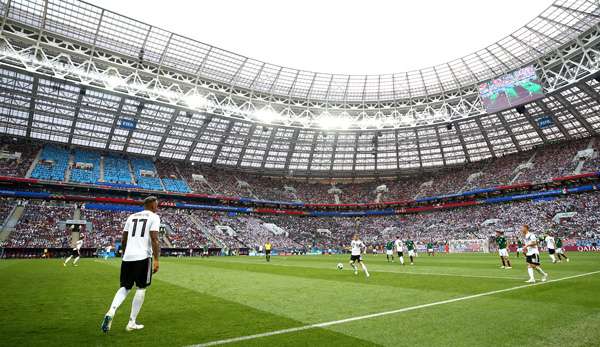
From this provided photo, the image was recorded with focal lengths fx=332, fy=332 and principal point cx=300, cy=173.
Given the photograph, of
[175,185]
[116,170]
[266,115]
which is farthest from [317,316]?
[116,170]

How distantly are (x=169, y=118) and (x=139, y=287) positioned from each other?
44.5 meters

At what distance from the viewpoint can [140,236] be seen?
5688 millimetres

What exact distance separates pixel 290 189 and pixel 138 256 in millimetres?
62795

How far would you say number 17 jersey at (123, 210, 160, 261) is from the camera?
5.63 m

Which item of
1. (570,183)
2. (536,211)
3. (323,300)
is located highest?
(570,183)

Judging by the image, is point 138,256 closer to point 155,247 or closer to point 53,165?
point 155,247

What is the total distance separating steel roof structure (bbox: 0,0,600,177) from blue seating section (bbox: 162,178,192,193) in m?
4.84

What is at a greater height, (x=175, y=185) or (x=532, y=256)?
(x=175, y=185)

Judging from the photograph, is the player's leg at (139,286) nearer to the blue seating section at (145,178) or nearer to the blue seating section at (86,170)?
the blue seating section at (86,170)

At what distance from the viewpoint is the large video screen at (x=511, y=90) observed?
115 feet

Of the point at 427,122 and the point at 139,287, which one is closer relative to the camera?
the point at 139,287

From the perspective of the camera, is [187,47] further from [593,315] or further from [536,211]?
[536,211]

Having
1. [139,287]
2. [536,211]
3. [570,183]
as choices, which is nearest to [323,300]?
[139,287]

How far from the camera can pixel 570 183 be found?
1853 inches
